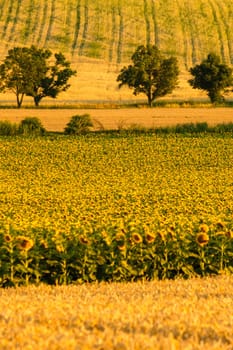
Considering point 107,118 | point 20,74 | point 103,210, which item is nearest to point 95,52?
point 20,74

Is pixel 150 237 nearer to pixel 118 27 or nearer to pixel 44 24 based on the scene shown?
pixel 44 24

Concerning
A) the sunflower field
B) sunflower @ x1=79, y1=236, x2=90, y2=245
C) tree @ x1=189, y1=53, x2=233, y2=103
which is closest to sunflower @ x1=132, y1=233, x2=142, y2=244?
the sunflower field

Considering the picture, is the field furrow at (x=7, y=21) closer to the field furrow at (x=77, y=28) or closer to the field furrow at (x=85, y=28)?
the field furrow at (x=77, y=28)

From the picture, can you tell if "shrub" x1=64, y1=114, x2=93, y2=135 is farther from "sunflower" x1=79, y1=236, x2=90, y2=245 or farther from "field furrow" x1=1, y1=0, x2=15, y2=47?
"field furrow" x1=1, y1=0, x2=15, y2=47

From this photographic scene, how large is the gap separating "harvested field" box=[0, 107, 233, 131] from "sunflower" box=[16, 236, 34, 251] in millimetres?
39442

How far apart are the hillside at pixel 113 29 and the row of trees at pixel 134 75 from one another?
21042mm

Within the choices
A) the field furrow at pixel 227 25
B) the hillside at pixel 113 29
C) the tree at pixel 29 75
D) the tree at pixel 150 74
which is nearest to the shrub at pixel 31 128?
the tree at pixel 29 75

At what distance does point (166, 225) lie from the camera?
45.9 feet

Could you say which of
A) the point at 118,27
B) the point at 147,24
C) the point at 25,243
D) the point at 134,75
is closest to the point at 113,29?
the point at 118,27

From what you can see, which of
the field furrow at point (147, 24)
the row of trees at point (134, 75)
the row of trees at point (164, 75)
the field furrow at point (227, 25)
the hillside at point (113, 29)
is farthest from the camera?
the field furrow at point (147, 24)

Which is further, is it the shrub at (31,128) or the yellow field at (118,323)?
the shrub at (31,128)

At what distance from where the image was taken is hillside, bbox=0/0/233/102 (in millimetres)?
110188

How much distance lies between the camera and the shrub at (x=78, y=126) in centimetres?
4378

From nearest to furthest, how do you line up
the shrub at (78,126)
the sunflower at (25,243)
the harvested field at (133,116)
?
the sunflower at (25,243), the shrub at (78,126), the harvested field at (133,116)
